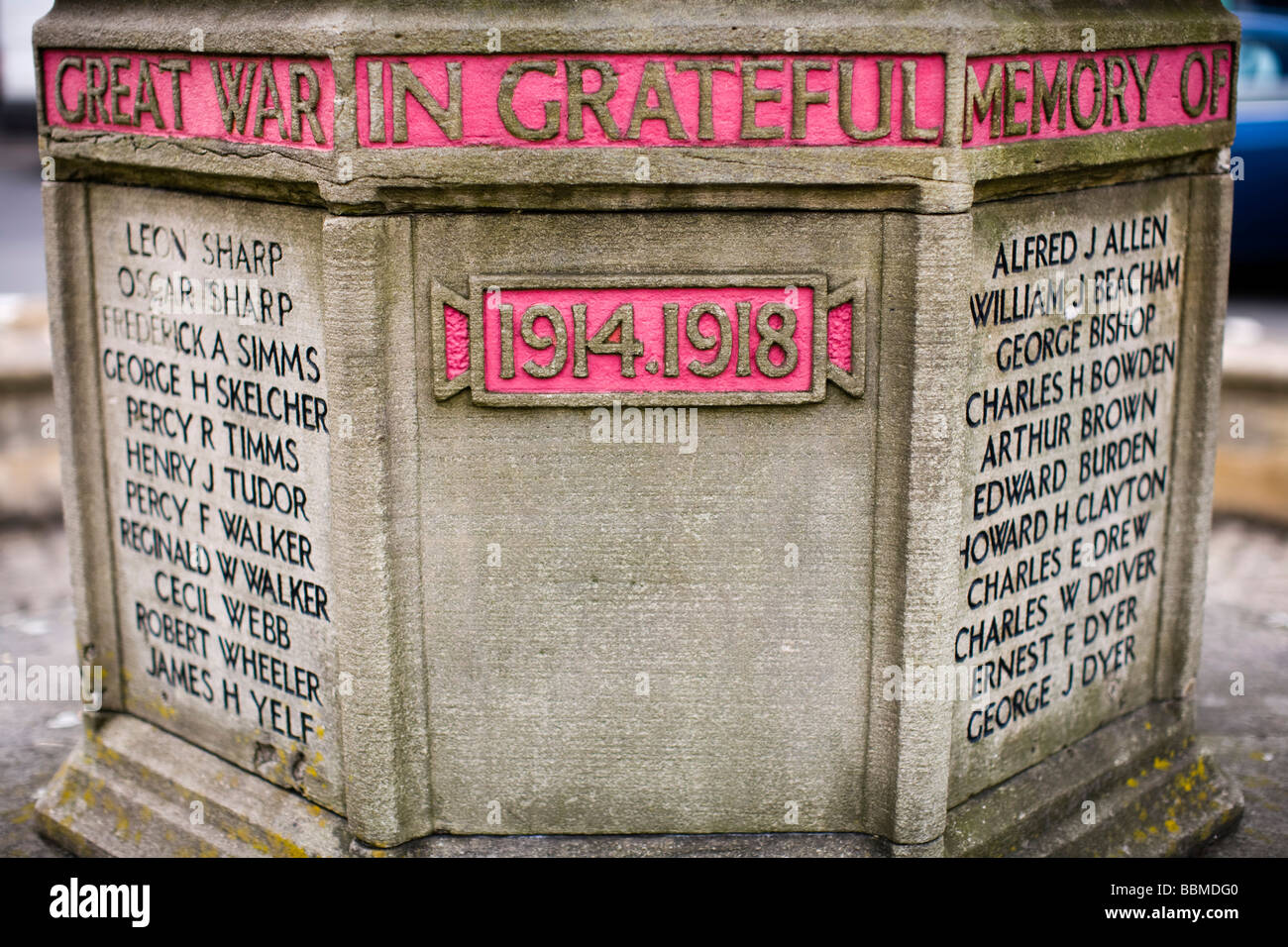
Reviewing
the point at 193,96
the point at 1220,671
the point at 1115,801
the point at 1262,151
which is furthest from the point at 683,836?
the point at 1262,151

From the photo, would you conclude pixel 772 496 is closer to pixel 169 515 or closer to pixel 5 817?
pixel 169 515

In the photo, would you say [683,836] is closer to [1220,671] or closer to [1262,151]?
[1220,671]

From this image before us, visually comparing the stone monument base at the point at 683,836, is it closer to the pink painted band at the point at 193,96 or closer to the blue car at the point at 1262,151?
the pink painted band at the point at 193,96

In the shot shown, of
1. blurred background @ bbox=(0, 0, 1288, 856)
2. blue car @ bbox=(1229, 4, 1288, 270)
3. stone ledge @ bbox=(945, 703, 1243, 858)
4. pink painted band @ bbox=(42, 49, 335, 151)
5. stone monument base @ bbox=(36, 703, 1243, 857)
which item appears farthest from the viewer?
→ blue car @ bbox=(1229, 4, 1288, 270)

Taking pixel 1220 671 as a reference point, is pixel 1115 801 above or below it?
above

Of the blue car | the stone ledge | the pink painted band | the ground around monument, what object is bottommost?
the ground around monument

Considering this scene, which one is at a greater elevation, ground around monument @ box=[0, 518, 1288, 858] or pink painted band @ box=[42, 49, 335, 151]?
pink painted band @ box=[42, 49, 335, 151]

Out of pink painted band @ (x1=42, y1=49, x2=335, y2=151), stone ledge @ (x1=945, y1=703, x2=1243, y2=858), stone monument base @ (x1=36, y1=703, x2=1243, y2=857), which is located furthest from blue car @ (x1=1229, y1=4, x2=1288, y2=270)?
pink painted band @ (x1=42, y1=49, x2=335, y2=151)

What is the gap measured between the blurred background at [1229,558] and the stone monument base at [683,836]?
172 millimetres

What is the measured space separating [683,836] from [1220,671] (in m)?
2.90

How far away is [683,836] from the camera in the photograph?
12.4 feet

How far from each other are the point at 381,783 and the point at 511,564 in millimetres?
667

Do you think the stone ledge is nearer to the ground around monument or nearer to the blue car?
the ground around monument

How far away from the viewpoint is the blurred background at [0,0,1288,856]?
4.82 metres
